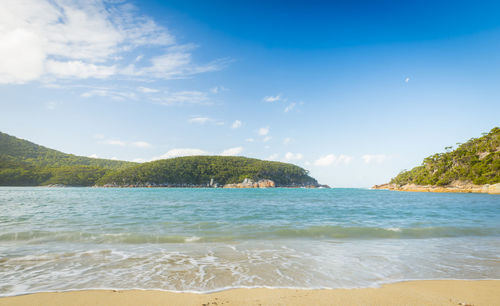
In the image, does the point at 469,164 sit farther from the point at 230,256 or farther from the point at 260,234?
the point at 230,256

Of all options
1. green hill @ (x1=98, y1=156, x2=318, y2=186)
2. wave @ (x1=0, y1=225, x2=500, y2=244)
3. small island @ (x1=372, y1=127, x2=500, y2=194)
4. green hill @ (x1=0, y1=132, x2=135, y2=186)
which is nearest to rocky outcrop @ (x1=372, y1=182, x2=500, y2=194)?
small island @ (x1=372, y1=127, x2=500, y2=194)

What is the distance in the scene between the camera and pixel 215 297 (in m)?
4.43

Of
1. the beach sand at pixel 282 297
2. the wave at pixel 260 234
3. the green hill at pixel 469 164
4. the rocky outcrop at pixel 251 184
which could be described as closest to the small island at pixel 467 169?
the green hill at pixel 469 164

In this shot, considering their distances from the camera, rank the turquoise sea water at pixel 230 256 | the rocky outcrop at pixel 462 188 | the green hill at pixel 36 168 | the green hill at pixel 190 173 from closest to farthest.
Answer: the turquoise sea water at pixel 230 256 < the rocky outcrop at pixel 462 188 < the green hill at pixel 36 168 < the green hill at pixel 190 173

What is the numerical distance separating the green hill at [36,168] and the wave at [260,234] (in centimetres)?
14585

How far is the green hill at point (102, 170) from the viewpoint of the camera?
407 ft

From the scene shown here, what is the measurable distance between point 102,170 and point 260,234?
178 metres

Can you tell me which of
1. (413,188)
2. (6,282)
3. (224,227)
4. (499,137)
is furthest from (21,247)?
(413,188)

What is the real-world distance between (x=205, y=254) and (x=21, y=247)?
20.4 feet

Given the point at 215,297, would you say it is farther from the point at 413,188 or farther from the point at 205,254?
the point at 413,188

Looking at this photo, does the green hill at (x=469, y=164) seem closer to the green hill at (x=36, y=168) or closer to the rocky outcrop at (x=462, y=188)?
the rocky outcrop at (x=462, y=188)

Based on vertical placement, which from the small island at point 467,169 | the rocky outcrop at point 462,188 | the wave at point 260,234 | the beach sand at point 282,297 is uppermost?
the small island at point 467,169

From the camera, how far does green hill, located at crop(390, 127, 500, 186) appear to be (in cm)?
6575

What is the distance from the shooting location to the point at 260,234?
35.6 feet
